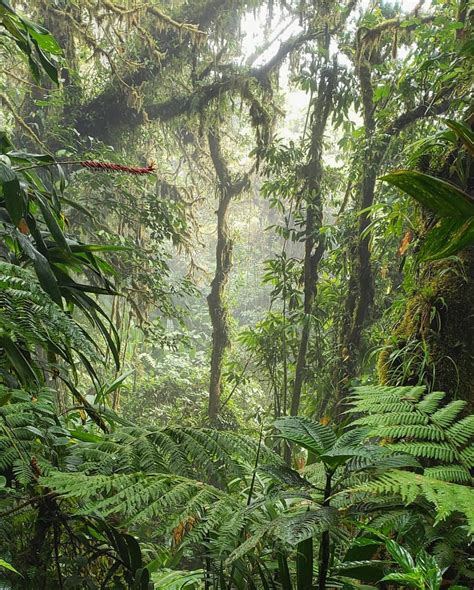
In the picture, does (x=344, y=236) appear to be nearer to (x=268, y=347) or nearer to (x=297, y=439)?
(x=268, y=347)

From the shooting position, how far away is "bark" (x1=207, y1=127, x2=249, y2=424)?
19.1 ft

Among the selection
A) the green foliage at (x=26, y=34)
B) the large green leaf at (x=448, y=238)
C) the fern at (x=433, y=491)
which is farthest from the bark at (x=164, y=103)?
the fern at (x=433, y=491)

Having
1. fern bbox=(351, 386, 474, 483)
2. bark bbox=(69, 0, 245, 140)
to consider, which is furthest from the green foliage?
bark bbox=(69, 0, 245, 140)

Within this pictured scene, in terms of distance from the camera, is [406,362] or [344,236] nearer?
[406,362]

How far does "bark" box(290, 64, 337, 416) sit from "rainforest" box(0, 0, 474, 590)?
18 mm

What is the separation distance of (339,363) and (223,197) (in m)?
3.61

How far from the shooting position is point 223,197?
6.31m

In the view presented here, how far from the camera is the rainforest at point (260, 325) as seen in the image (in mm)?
656

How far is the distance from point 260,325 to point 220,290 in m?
2.16

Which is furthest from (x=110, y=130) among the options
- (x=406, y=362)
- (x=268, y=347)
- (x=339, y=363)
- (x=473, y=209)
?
(x=473, y=209)

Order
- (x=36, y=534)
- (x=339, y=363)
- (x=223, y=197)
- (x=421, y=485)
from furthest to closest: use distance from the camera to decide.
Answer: (x=223, y=197), (x=339, y=363), (x=36, y=534), (x=421, y=485)

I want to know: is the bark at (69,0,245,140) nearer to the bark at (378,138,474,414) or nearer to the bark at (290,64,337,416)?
the bark at (290,64,337,416)

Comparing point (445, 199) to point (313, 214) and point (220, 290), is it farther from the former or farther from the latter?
point (220, 290)

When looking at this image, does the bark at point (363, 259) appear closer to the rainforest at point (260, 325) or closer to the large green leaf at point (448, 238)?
the rainforest at point (260, 325)
